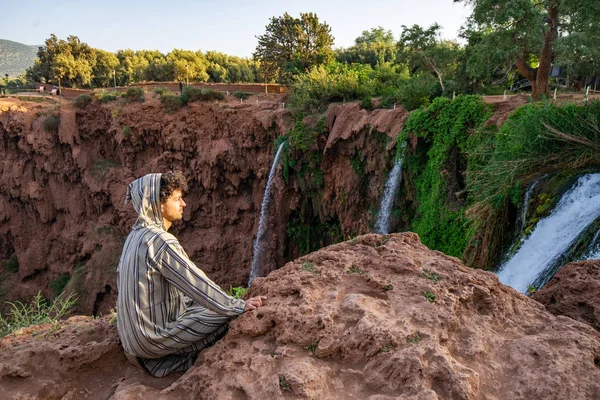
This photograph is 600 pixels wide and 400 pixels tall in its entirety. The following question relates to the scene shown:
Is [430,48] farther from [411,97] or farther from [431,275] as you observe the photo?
[431,275]

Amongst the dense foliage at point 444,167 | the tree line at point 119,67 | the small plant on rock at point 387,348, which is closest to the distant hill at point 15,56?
the tree line at point 119,67

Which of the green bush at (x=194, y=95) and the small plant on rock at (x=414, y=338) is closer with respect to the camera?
the small plant on rock at (x=414, y=338)

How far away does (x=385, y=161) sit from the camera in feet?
36.4

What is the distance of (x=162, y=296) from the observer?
2.16m

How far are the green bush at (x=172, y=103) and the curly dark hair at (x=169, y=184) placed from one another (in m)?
18.3

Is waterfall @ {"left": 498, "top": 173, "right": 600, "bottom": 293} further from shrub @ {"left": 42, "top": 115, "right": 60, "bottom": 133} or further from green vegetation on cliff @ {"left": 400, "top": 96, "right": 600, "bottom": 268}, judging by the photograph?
shrub @ {"left": 42, "top": 115, "right": 60, "bottom": 133}

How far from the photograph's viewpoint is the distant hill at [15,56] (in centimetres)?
15164

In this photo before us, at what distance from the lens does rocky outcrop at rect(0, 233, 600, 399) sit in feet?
5.45

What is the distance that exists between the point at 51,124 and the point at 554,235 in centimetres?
2196

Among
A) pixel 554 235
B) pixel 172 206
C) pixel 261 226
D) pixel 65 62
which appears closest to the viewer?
pixel 172 206

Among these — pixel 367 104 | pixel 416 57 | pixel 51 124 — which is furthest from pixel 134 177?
pixel 416 57

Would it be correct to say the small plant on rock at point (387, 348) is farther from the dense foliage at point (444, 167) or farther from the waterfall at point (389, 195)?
the waterfall at point (389, 195)

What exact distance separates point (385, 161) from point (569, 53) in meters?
5.53

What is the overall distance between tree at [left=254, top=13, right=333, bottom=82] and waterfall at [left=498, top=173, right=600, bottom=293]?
2204 centimetres
